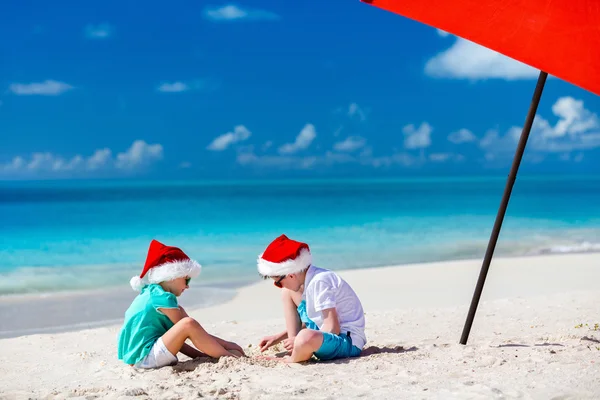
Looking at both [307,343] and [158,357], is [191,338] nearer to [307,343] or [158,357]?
[158,357]

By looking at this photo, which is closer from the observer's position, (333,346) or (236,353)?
(333,346)

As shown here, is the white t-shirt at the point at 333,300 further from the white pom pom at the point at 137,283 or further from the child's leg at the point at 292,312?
the white pom pom at the point at 137,283

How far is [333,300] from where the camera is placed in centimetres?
390

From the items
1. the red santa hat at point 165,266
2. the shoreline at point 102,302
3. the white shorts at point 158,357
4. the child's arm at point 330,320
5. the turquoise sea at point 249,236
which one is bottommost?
the white shorts at point 158,357

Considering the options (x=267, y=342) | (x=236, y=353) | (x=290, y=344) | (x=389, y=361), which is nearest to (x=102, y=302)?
(x=267, y=342)

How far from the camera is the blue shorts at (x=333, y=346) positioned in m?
3.84

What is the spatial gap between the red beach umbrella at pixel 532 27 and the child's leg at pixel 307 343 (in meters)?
1.73

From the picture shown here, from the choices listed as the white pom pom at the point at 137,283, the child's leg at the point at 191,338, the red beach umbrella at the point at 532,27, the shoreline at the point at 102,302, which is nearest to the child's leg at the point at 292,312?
the child's leg at the point at 191,338

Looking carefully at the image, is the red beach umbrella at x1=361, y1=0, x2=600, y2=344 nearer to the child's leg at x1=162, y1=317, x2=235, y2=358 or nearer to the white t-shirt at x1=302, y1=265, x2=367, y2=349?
the white t-shirt at x1=302, y1=265, x2=367, y2=349

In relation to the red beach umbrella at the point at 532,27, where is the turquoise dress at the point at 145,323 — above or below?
below

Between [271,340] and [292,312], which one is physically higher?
[292,312]

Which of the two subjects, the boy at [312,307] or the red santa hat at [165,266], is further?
the red santa hat at [165,266]

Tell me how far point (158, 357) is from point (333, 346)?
3.21 feet

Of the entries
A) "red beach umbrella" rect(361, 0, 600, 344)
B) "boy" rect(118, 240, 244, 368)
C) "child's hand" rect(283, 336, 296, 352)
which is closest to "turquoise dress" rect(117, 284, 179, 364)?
"boy" rect(118, 240, 244, 368)
